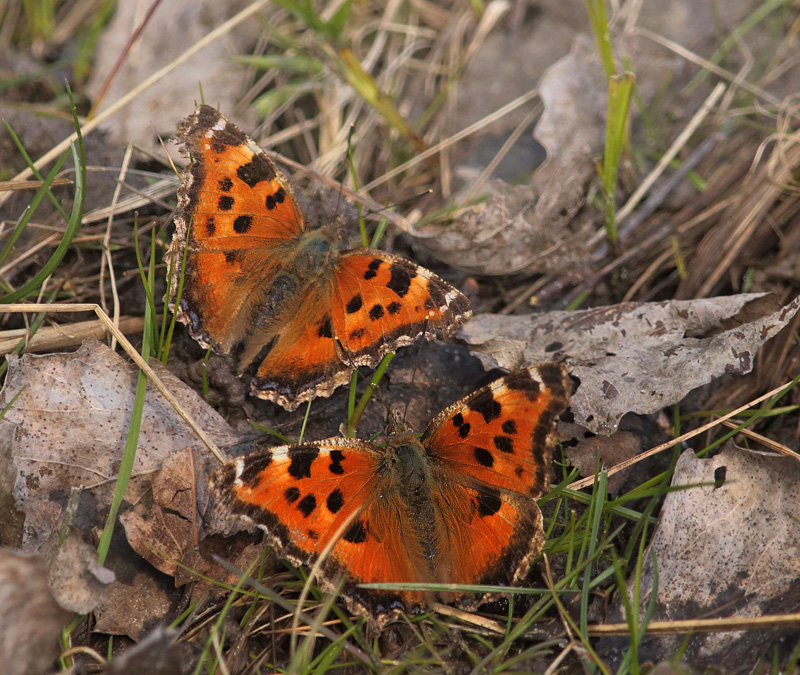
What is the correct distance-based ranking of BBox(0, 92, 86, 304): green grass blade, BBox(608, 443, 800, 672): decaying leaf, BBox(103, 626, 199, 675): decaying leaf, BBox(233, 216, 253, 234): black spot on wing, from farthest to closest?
Result: 1. BBox(233, 216, 253, 234): black spot on wing
2. BBox(0, 92, 86, 304): green grass blade
3. BBox(608, 443, 800, 672): decaying leaf
4. BBox(103, 626, 199, 675): decaying leaf

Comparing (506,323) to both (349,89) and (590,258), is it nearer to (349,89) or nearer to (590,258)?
(590,258)

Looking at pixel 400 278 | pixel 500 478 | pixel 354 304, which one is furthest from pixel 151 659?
pixel 400 278

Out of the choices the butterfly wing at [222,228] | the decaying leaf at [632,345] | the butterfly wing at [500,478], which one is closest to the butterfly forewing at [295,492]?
the butterfly wing at [500,478]

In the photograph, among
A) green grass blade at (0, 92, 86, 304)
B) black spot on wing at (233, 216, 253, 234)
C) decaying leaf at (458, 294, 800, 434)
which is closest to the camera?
decaying leaf at (458, 294, 800, 434)

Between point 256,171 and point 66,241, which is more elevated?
point 256,171

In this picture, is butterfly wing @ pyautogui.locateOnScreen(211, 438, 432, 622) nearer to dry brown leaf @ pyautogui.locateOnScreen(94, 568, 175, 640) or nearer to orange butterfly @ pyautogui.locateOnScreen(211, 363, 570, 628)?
orange butterfly @ pyautogui.locateOnScreen(211, 363, 570, 628)

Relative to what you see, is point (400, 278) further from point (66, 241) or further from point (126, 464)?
point (66, 241)

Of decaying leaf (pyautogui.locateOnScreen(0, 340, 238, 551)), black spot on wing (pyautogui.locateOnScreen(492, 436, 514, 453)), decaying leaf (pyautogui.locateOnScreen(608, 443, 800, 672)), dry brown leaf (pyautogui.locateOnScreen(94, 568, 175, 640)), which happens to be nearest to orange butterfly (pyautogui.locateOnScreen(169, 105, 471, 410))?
decaying leaf (pyautogui.locateOnScreen(0, 340, 238, 551))
